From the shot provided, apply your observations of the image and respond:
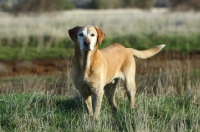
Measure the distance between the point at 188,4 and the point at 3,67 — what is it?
2819 centimetres

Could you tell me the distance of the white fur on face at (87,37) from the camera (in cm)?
783

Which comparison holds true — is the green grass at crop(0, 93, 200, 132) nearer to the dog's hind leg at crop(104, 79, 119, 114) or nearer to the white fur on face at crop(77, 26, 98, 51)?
the dog's hind leg at crop(104, 79, 119, 114)

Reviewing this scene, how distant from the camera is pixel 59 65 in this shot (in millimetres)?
18562

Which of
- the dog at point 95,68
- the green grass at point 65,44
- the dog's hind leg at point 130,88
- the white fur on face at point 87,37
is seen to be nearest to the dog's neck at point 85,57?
the dog at point 95,68

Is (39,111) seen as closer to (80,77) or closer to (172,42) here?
(80,77)

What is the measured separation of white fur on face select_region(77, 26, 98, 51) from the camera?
25.7 feet

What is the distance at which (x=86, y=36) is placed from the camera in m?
7.85

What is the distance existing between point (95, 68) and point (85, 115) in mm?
903

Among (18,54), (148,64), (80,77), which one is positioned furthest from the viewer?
(18,54)

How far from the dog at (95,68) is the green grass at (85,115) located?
26cm

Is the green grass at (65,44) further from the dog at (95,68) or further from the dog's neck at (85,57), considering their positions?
the dog's neck at (85,57)

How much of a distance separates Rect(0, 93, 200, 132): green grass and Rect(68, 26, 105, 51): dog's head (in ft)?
3.60

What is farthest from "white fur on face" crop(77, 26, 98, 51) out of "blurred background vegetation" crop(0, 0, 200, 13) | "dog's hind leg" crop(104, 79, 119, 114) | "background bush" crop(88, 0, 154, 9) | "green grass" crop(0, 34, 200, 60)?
"background bush" crop(88, 0, 154, 9)

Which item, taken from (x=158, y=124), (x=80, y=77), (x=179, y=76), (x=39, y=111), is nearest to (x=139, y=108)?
(x=158, y=124)
